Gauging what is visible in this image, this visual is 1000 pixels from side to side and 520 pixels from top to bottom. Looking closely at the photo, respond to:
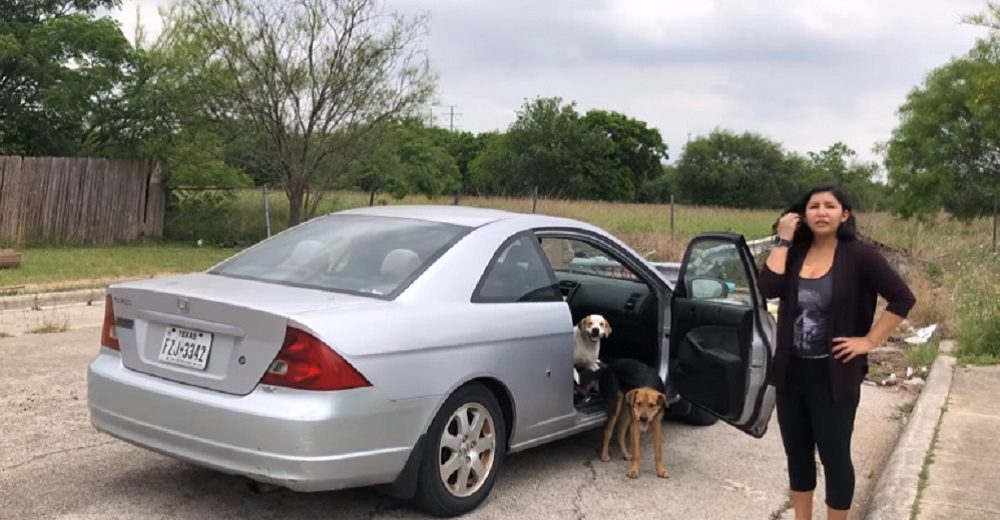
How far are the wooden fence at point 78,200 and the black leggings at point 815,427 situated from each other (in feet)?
53.4

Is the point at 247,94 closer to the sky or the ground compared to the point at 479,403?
closer to the sky

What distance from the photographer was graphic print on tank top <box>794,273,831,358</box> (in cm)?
383

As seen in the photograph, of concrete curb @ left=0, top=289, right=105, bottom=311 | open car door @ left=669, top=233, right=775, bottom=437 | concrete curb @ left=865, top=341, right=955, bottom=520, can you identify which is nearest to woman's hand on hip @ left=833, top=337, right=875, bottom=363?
open car door @ left=669, top=233, right=775, bottom=437

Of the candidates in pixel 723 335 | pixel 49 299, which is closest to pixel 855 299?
pixel 723 335

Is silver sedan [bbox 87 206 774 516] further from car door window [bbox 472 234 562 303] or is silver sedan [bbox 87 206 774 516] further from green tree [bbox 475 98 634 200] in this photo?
green tree [bbox 475 98 634 200]

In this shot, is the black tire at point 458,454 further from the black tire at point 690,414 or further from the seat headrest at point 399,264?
the black tire at point 690,414

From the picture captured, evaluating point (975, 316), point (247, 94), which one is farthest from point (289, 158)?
point (975, 316)

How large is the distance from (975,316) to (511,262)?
270 inches

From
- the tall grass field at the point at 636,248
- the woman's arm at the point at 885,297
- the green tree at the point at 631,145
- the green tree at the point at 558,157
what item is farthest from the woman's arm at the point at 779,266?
the green tree at the point at 631,145

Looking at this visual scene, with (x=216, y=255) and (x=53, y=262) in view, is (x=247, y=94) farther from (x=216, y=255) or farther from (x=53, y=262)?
(x=53, y=262)

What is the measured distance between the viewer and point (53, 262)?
48.2 feet

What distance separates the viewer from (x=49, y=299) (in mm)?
11086

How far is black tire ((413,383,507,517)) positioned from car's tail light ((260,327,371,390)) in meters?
0.56

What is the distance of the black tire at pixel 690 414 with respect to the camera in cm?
637
